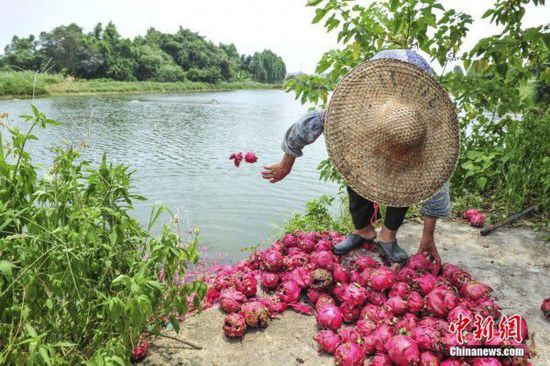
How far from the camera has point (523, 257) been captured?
331cm

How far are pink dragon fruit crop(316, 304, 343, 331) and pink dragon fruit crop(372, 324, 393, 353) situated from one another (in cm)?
22

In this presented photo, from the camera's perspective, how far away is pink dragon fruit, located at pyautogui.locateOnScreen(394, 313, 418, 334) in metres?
2.19

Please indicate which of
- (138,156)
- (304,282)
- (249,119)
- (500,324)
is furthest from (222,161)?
(249,119)

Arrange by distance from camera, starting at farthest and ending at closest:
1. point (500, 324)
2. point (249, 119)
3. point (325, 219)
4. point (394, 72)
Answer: point (249, 119)
point (325, 219)
point (394, 72)
point (500, 324)

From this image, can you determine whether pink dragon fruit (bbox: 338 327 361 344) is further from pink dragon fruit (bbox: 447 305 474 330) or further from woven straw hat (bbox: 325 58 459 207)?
woven straw hat (bbox: 325 58 459 207)

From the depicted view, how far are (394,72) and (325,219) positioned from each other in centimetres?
282

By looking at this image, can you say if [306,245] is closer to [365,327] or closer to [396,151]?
[365,327]

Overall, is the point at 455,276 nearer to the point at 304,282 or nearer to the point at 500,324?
the point at 500,324

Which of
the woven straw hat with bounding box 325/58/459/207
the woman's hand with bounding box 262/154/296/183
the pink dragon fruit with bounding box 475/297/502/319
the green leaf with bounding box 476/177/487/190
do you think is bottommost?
the pink dragon fruit with bounding box 475/297/502/319

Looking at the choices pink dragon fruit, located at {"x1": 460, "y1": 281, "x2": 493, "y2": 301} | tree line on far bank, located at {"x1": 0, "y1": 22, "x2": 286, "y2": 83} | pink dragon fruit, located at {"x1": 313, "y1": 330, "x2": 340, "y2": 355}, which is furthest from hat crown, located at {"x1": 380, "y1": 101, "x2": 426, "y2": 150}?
tree line on far bank, located at {"x1": 0, "y1": 22, "x2": 286, "y2": 83}

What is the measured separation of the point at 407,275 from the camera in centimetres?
259

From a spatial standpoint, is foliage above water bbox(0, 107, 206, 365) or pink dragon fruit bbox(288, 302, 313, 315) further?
pink dragon fruit bbox(288, 302, 313, 315)

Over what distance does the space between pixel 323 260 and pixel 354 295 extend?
1.45ft

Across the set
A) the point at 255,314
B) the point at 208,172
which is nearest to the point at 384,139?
the point at 255,314
